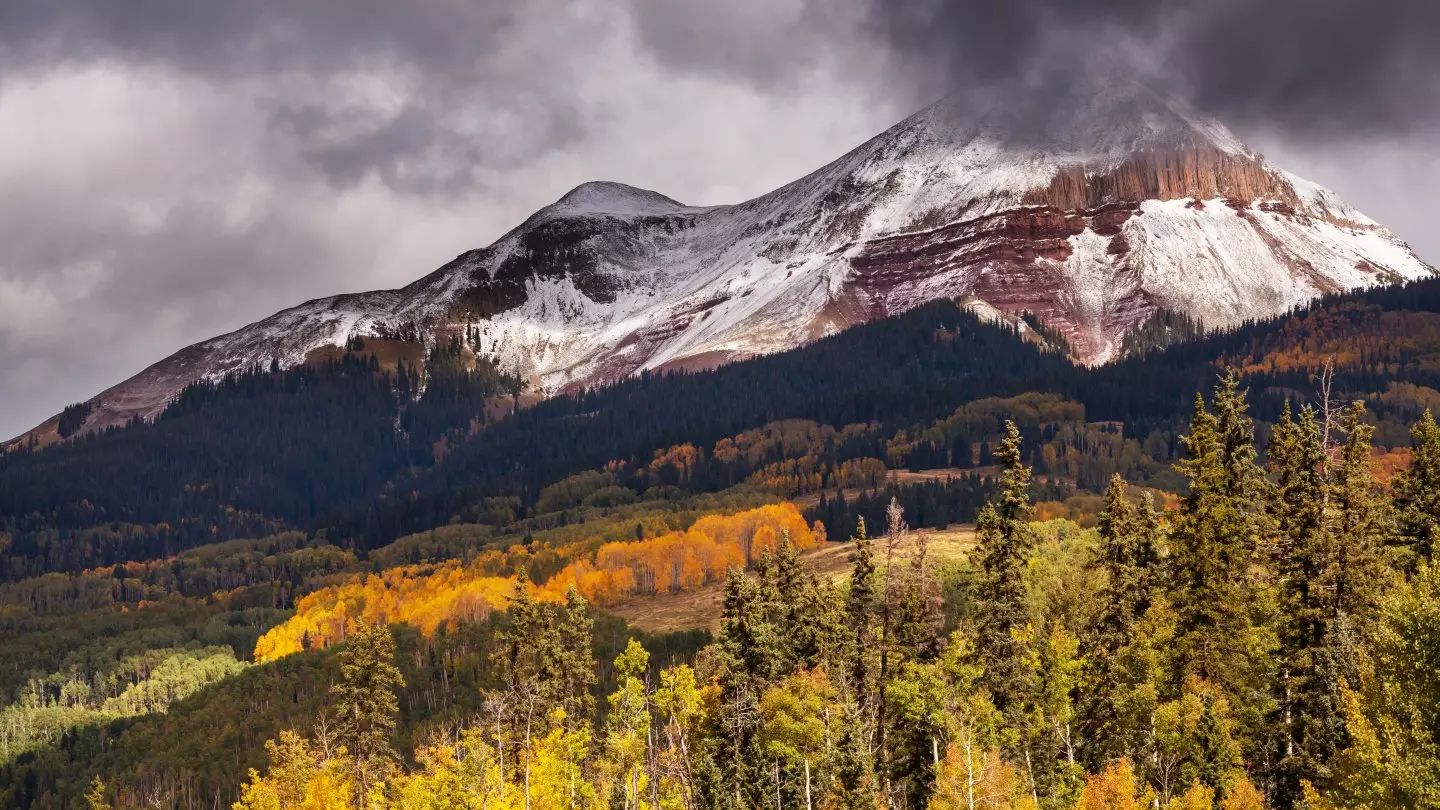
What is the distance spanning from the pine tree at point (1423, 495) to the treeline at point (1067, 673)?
0.14 meters

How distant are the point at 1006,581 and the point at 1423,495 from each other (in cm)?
2148

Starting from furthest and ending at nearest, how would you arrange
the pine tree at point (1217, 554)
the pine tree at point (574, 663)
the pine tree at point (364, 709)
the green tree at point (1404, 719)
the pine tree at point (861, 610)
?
the pine tree at point (364, 709) → the pine tree at point (574, 663) → the pine tree at point (861, 610) → the pine tree at point (1217, 554) → the green tree at point (1404, 719)

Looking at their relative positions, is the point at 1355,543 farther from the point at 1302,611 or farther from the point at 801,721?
the point at 801,721

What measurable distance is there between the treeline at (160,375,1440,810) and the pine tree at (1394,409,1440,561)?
140mm

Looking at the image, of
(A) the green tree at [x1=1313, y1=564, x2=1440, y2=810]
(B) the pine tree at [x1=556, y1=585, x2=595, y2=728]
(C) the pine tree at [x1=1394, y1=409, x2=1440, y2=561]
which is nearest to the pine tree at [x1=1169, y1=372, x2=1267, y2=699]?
(C) the pine tree at [x1=1394, y1=409, x2=1440, y2=561]

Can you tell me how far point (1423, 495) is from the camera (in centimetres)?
6425

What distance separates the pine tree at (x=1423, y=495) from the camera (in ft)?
206

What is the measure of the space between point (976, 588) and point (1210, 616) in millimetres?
11015

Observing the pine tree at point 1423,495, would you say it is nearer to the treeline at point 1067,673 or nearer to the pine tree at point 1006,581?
the treeline at point 1067,673

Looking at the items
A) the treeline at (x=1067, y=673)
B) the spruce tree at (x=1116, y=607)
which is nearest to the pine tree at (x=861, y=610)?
the treeline at (x=1067, y=673)

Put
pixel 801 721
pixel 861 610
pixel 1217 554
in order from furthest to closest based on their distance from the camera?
pixel 861 610, pixel 801 721, pixel 1217 554

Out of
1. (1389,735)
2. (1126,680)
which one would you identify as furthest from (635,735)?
(1389,735)

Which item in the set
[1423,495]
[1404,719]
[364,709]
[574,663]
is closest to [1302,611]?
[1404,719]

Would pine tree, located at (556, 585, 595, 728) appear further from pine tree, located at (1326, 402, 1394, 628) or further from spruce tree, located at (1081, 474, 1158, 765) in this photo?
pine tree, located at (1326, 402, 1394, 628)
